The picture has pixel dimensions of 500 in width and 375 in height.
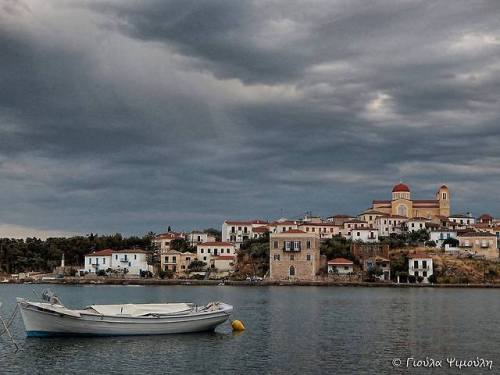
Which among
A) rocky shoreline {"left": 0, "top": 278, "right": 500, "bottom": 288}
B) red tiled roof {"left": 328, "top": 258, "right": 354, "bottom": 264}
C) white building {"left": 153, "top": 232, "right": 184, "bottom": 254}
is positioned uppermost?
white building {"left": 153, "top": 232, "right": 184, "bottom": 254}

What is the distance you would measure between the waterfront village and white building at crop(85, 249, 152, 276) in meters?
0.15

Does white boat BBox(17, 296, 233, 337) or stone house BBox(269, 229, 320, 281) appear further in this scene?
stone house BBox(269, 229, 320, 281)

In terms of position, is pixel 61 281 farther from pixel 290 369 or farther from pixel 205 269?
pixel 290 369

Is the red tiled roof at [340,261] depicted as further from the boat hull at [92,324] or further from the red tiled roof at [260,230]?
the boat hull at [92,324]

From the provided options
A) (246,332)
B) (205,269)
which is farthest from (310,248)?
(246,332)

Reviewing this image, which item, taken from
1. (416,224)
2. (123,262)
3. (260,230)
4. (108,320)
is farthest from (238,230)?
(108,320)

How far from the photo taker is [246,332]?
36.0m

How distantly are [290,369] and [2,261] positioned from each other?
99.3 m

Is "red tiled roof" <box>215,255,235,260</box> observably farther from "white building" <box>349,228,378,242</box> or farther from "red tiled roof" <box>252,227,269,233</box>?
"white building" <box>349,228,378,242</box>

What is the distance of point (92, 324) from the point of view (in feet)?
105

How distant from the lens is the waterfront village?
90.6 m

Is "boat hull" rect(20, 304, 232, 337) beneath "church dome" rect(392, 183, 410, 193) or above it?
beneath

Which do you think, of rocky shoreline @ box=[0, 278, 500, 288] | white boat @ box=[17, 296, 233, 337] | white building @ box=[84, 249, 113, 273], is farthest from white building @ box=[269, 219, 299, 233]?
white boat @ box=[17, 296, 233, 337]

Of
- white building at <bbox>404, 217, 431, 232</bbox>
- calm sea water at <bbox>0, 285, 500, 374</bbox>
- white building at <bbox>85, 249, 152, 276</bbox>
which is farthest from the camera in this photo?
white building at <bbox>404, 217, 431, 232</bbox>
